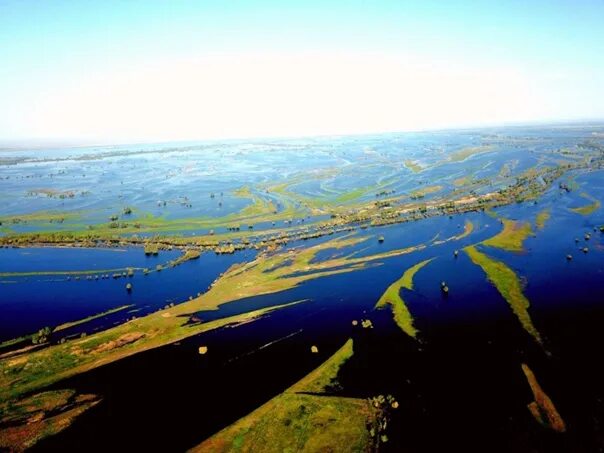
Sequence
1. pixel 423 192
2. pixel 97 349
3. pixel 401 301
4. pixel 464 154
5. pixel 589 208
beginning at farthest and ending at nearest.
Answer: pixel 464 154
pixel 423 192
pixel 589 208
pixel 401 301
pixel 97 349

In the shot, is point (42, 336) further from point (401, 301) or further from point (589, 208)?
point (589, 208)

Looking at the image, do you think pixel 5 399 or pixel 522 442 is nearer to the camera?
pixel 522 442

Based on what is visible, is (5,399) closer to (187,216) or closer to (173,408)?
(173,408)

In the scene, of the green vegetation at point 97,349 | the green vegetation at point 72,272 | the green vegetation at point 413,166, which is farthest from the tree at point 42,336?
the green vegetation at point 413,166

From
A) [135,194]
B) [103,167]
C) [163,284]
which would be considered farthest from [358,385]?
[103,167]

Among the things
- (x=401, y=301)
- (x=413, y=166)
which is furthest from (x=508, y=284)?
(x=413, y=166)

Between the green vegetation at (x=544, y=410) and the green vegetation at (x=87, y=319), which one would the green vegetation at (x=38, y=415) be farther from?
the green vegetation at (x=544, y=410)
